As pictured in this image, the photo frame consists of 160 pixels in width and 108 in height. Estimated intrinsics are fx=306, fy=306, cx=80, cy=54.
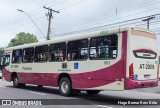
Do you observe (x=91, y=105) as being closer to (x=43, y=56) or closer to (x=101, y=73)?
(x=101, y=73)

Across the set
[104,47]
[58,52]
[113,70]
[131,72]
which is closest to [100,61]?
[104,47]

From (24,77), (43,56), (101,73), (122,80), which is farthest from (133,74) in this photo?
(24,77)

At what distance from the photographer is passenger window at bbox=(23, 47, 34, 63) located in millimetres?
17861

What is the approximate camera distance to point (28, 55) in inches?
719

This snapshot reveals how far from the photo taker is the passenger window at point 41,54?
16484 mm

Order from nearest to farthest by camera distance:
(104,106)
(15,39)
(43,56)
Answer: (104,106) < (43,56) < (15,39)

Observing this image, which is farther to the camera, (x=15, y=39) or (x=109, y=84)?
(x=15, y=39)

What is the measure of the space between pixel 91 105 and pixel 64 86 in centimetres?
346

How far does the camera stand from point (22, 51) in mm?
19047

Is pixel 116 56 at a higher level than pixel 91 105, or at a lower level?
higher

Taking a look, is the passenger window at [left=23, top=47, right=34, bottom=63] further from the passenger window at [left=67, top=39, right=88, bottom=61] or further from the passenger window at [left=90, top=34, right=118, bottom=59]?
the passenger window at [left=90, top=34, right=118, bottom=59]

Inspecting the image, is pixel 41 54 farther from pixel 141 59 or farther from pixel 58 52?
pixel 141 59

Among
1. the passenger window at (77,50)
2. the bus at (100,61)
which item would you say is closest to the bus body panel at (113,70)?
the bus at (100,61)

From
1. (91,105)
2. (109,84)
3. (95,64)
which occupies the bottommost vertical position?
(91,105)
